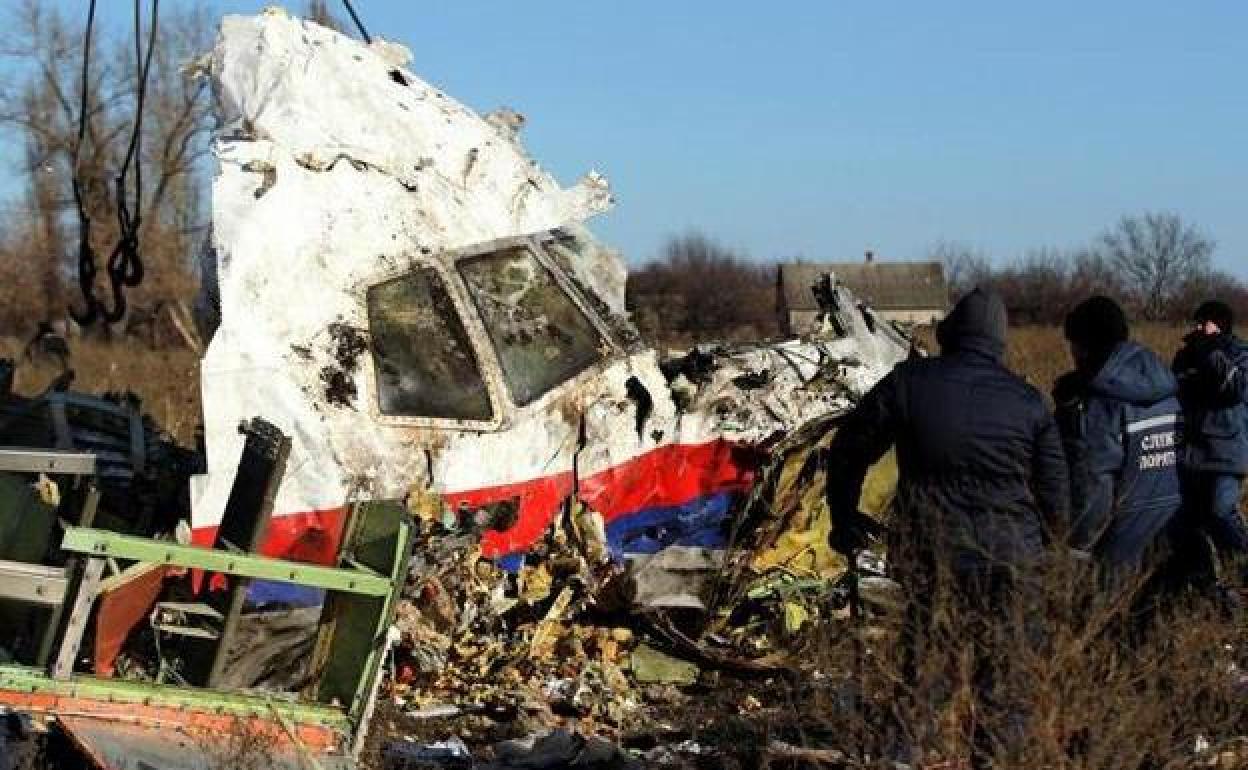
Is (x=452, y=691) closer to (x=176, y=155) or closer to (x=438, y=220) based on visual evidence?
(x=438, y=220)

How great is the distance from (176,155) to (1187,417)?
49740mm

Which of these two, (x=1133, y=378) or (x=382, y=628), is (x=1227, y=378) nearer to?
(x=1133, y=378)

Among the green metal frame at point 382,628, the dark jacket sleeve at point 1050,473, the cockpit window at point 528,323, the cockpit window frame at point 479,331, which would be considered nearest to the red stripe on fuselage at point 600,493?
the cockpit window frame at point 479,331

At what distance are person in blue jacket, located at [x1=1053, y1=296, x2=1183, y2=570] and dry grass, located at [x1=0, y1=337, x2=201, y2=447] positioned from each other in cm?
507

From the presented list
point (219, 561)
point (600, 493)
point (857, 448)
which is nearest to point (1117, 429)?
point (857, 448)

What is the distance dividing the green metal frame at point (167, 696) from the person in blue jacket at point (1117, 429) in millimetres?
2831

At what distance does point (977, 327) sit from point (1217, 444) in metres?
2.74

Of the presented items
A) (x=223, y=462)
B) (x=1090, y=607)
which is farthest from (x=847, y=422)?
(x=223, y=462)

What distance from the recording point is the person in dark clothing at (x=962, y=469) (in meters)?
5.26

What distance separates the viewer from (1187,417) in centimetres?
779

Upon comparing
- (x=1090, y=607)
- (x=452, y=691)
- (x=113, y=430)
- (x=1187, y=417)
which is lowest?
(x=452, y=691)

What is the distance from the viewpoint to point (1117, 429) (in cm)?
664

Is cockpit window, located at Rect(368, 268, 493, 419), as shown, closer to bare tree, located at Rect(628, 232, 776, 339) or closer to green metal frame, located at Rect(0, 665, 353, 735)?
green metal frame, located at Rect(0, 665, 353, 735)

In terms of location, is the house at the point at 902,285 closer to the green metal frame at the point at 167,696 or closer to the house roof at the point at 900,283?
the house roof at the point at 900,283
